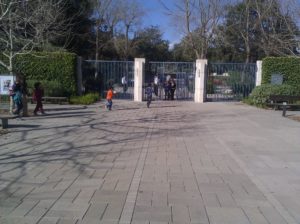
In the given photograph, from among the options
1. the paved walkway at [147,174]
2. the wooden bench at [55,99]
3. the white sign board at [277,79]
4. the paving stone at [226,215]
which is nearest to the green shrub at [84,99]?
the wooden bench at [55,99]

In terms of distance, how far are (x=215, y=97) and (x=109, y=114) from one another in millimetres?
12161

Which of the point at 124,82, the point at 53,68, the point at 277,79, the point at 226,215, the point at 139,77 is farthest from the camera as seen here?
the point at 124,82

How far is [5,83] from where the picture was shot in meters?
16.0

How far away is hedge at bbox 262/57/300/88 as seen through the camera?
24.5 meters

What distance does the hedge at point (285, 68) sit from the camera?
24.5 metres

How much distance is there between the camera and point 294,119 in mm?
17203

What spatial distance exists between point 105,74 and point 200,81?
6215 mm

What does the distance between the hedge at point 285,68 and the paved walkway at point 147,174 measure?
1160 cm

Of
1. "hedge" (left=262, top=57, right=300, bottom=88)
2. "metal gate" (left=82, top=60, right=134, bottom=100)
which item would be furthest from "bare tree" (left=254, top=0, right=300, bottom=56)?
"metal gate" (left=82, top=60, right=134, bottom=100)

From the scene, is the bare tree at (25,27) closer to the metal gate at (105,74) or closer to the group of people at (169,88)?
the metal gate at (105,74)

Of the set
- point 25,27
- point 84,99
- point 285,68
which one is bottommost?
point 84,99

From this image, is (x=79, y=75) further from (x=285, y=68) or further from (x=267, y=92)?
(x=285, y=68)

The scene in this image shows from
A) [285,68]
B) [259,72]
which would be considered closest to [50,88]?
[259,72]

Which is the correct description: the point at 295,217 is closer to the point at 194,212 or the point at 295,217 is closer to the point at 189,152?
the point at 194,212
